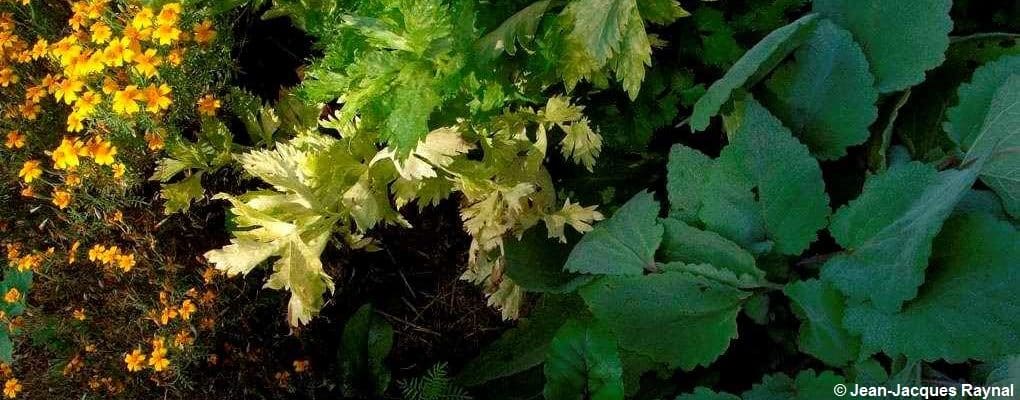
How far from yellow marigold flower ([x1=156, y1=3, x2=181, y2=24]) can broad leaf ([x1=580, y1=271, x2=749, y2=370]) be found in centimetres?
91

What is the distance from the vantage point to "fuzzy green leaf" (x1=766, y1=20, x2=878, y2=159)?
1108 mm

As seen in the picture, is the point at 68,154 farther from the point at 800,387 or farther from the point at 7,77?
the point at 800,387

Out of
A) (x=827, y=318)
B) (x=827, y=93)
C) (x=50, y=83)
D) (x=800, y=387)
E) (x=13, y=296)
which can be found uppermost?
(x=827, y=93)

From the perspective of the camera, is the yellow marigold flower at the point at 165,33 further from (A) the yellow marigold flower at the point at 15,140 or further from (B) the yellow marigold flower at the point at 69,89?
(A) the yellow marigold flower at the point at 15,140

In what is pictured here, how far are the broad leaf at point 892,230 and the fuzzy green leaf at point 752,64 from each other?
23cm

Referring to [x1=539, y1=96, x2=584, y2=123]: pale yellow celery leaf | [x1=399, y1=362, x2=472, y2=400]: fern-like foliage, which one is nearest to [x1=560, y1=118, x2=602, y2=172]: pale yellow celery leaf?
[x1=539, y1=96, x2=584, y2=123]: pale yellow celery leaf

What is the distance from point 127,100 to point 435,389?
777mm

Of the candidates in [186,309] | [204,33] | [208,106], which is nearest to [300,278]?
[186,309]

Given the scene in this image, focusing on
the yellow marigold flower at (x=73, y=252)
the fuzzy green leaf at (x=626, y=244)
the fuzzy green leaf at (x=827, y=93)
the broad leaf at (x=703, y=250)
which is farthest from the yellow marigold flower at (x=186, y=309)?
the fuzzy green leaf at (x=827, y=93)

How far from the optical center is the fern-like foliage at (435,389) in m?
1.49

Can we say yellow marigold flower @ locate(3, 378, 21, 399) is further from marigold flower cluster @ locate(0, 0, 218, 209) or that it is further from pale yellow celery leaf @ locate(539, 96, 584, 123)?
pale yellow celery leaf @ locate(539, 96, 584, 123)

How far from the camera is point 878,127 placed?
1.26 m

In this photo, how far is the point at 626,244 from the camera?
1.18 m

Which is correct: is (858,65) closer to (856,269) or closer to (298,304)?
(856,269)
